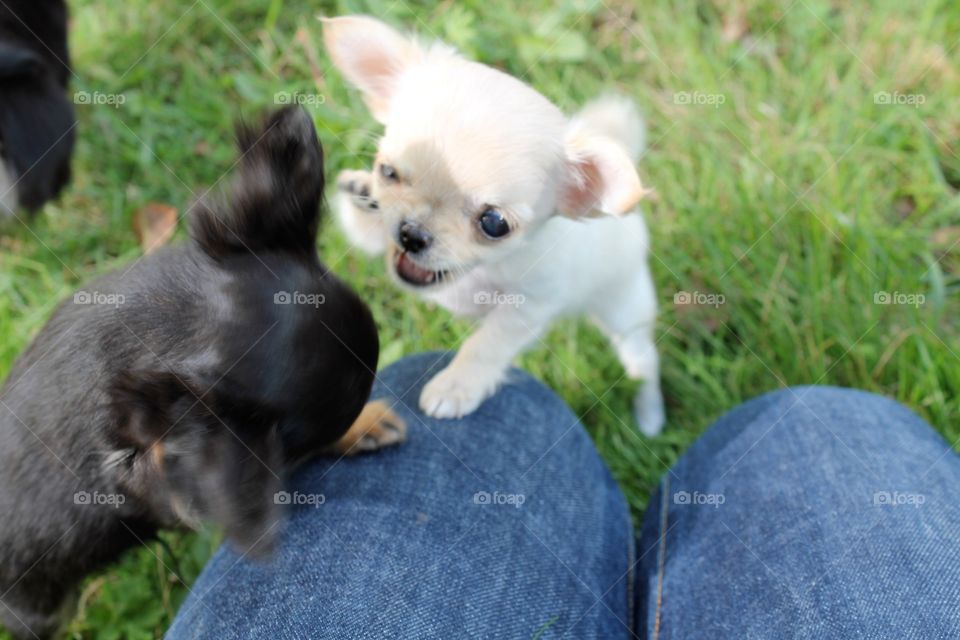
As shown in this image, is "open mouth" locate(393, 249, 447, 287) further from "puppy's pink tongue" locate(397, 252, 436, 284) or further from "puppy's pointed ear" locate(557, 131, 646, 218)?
"puppy's pointed ear" locate(557, 131, 646, 218)

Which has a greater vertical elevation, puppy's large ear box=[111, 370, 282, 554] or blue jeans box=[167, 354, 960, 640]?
puppy's large ear box=[111, 370, 282, 554]

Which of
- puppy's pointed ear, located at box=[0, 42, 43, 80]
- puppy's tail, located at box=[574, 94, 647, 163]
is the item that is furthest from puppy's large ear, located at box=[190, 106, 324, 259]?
puppy's pointed ear, located at box=[0, 42, 43, 80]

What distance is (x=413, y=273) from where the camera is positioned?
236 cm

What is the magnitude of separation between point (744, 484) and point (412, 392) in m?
0.99

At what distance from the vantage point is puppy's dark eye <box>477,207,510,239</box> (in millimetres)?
2166

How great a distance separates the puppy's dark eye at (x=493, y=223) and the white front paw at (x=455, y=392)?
470mm

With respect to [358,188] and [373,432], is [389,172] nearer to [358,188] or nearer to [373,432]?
[358,188]

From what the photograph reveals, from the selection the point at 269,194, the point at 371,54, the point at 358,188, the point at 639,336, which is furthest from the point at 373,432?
the point at 639,336

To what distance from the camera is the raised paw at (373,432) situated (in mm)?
2156

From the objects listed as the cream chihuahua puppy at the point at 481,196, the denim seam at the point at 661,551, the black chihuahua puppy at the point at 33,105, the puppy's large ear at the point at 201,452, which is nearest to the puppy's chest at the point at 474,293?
the cream chihuahua puppy at the point at 481,196

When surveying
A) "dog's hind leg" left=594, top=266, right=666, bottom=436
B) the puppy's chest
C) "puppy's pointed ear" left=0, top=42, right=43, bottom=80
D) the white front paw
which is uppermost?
"puppy's pointed ear" left=0, top=42, right=43, bottom=80

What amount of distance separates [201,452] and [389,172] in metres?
1.01

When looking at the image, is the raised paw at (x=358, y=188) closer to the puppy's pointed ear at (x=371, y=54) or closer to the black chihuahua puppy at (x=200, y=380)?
the puppy's pointed ear at (x=371, y=54)

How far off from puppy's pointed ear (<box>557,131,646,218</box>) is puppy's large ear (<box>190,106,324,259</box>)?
2.44 feet
